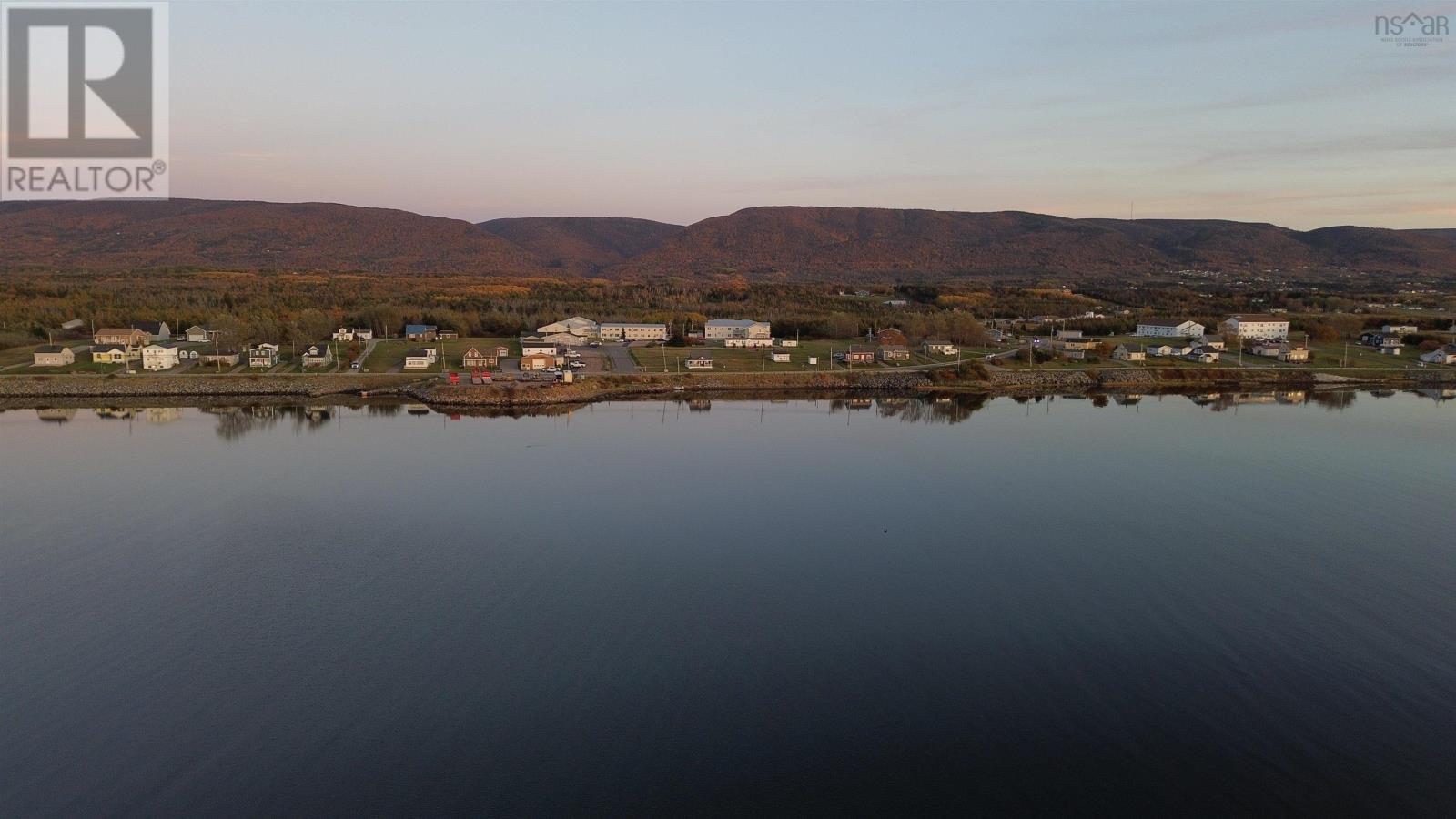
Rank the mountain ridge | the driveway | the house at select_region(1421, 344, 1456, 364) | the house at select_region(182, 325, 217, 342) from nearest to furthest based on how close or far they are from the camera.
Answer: the driveway < the house at select_region(1421, 344, 1456, 364) < the house at select_region(182, 325, 217, 342) < the mountain ridge

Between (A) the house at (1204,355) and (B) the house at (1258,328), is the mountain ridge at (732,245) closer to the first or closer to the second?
(B) the house at (1258,328)

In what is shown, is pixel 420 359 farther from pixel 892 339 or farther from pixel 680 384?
pixel 892 339

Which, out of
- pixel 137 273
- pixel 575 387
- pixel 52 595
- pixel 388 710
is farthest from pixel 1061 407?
pixel 137 273

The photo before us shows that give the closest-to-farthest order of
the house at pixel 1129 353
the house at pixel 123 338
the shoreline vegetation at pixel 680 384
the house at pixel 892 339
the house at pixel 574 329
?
the shoreline vegetation at pixel 680 384 < the house at pixel 123 338 < the house at pixel 1129 353 < the house at pixel 892 339 < the house at pixel 574 329

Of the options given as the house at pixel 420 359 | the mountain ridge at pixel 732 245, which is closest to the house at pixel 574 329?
the house at pixel 420 359

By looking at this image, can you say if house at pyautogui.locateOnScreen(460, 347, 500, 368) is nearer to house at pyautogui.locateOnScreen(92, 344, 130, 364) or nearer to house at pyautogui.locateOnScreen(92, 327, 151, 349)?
house at pyautogui.locateOnScreen(92, 327, 151, 349)

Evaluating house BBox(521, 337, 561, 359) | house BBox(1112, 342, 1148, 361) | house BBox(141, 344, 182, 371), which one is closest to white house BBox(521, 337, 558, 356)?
house BBox(521, 337, 561, 359)
